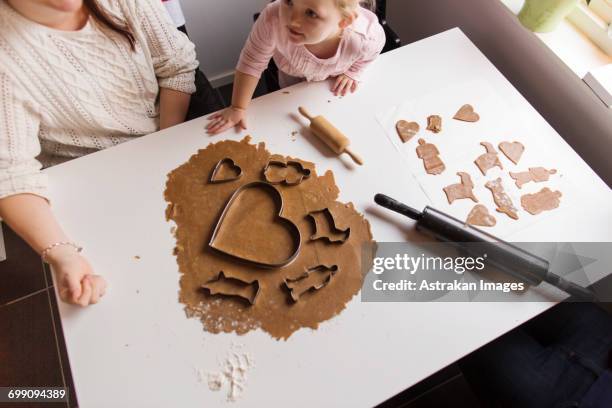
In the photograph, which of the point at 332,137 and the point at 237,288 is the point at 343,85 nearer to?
the point at 332,137

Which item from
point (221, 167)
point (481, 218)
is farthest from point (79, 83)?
point (481, 218)

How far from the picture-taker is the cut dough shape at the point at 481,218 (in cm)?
79

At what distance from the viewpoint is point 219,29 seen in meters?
1.48

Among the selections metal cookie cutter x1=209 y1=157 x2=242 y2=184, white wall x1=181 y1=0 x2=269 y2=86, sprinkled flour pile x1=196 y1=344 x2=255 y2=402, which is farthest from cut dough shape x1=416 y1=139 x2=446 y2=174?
white wall x1=181 y1=0 x2=269 y2=86

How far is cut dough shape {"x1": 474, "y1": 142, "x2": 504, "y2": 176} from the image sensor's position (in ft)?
2.74

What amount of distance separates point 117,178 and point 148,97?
10.4 inches

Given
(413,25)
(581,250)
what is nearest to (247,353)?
(581,250)

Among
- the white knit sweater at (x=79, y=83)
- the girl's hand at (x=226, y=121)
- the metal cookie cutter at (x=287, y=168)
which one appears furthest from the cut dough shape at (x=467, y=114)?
the white knit sweater at (x=79, y=83)

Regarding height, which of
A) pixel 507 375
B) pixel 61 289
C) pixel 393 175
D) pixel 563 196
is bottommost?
pixel 61 289

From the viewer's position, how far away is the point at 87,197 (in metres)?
0.80

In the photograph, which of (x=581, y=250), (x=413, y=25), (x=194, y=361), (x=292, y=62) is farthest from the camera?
(x=413, y=25)

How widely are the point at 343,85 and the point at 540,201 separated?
458 millimetres

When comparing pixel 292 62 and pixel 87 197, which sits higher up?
pixel 292 62

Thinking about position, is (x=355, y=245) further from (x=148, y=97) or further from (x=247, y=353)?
(x=148, y=97)
